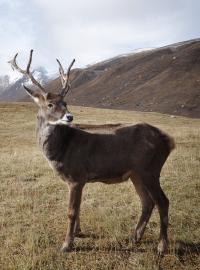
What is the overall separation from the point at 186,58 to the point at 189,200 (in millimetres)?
109013

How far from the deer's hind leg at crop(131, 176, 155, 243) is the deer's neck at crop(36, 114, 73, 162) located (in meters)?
1.70

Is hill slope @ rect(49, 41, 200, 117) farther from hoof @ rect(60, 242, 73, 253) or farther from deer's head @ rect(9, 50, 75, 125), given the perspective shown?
hoof @ rect(60, 242, 73, 253)

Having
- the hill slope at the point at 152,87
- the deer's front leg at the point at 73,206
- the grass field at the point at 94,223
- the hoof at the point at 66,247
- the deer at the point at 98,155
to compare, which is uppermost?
the deer at the point at 98,155

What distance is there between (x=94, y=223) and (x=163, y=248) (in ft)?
6.95

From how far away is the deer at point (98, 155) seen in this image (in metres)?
8.78

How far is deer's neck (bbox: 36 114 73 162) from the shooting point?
9133mm

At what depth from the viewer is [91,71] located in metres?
170

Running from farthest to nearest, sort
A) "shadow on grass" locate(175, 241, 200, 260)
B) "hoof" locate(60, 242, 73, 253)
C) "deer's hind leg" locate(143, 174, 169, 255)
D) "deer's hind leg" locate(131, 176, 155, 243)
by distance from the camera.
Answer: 1. "deer's hind leg" locate(131, 176, 155, 243)
2. "deer's hind leg" locate(143, 174, 169, 255)
3. "hoof" locate(60, 242, 73, 253)
4. "shadow on grass" locate(175, 241, 200, 260)

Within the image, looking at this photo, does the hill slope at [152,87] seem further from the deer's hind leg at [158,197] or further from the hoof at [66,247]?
the hoof at [66,247]

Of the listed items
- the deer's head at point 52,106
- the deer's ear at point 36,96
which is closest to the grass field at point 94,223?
the deer's head at point 52,106

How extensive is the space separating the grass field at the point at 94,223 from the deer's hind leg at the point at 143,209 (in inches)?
8.7

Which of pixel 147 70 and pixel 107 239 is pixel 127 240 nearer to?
pixel 107 239

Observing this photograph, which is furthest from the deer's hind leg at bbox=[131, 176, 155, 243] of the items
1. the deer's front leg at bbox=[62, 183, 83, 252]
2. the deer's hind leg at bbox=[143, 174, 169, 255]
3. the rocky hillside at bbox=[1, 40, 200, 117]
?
the rocky hillside at bbox=[1, 40, 200, 117]

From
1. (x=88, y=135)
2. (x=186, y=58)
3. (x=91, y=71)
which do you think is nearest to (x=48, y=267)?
(x=88, y=135)
